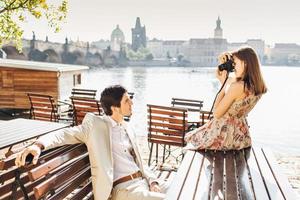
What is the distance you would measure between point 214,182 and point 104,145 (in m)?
0.88

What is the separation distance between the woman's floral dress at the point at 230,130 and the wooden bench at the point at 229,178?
3.6 inches

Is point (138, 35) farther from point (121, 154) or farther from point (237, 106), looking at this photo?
point (121, 154)

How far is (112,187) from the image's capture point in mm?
2990

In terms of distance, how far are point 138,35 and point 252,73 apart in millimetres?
173098

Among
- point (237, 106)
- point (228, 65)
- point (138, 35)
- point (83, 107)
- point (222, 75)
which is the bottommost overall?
point (83, 107)

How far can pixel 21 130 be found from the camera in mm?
4484

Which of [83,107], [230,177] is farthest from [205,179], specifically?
[83,107]

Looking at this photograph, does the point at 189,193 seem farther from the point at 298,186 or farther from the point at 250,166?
the point at 298,186

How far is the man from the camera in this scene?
9.39ft

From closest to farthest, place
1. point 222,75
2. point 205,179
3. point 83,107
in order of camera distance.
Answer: point 205,179 → point 222,75 → point 83,107

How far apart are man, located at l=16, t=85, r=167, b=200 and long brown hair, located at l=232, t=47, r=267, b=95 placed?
114cm

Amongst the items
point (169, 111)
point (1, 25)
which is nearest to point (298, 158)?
point (169, 111)

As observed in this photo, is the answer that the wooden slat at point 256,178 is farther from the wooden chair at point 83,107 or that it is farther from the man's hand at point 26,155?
the wooden chair at point 83,107

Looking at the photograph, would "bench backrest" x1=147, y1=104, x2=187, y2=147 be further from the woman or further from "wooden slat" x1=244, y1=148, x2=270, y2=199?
"wooden slat" x1=244, y1=148, x2=270, y2=199
